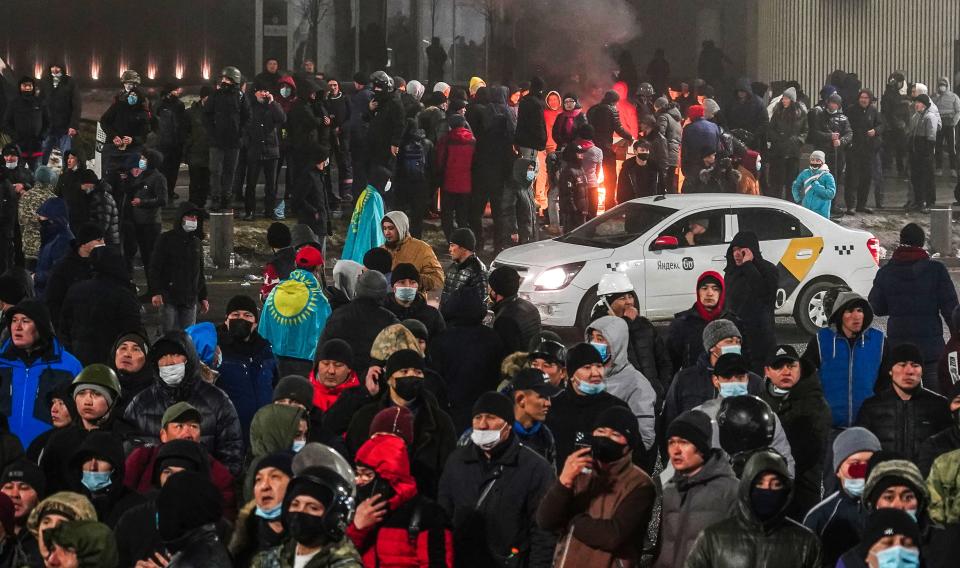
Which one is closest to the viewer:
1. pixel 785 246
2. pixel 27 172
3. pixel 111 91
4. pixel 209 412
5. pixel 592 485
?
pixel 592 485

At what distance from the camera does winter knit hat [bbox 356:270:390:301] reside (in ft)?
37.1

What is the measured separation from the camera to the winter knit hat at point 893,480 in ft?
23.8

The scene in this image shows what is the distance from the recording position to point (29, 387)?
10.2m

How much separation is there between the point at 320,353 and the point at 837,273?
29.5 feet

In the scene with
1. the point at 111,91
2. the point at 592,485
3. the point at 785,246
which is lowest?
the point at 592,485

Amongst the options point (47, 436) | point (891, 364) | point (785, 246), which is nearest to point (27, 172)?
→ point (785, 246)

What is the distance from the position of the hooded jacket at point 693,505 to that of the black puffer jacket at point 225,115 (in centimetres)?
1546

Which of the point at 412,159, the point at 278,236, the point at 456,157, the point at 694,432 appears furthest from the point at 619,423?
the point at 456,157

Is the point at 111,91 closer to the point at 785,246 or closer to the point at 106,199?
the point at 106,199

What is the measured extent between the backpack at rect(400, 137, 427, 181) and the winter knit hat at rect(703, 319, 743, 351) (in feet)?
37.2

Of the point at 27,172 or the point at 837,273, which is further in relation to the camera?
the point at 27,172

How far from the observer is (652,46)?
3609 centimetres

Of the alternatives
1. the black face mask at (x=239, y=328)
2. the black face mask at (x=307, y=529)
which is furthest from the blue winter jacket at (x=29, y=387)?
the black face mask at (x=307, y=529)

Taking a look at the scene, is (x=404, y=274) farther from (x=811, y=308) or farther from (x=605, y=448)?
(x=811, y=308)
